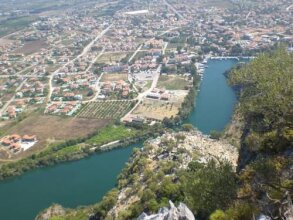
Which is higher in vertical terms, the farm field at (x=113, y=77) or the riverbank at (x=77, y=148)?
the riverbank at (x=77, y=148)

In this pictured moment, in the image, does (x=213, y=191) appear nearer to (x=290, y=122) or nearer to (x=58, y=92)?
(x=290, y=122)

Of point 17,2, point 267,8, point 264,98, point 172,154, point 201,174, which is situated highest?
point 264,98

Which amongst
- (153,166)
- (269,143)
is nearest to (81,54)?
(153,166)

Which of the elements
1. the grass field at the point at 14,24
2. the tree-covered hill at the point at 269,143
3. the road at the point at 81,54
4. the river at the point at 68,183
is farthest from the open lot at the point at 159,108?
the grass field at the point at 14,24

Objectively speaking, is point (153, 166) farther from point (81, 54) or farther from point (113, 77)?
point (81, 54)

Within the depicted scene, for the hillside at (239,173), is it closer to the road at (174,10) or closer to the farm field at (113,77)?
the farm field at (113,77)

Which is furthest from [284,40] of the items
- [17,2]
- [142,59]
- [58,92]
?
[17,2]

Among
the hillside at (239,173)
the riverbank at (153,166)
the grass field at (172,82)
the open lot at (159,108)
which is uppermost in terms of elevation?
the hillside at (239,173)
